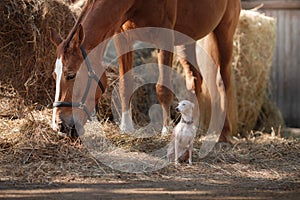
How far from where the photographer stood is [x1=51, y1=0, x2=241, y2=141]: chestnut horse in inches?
157

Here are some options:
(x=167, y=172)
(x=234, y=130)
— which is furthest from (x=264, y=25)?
(x=167, y=172)

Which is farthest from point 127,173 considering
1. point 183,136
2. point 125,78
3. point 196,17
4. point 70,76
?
point 196,17

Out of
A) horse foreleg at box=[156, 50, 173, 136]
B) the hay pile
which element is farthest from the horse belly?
the hay pile

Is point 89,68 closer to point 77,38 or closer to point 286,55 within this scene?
point 77,38

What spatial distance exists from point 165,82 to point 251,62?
2904 millimetres

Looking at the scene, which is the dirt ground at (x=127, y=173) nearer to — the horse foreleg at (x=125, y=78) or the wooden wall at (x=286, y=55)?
the horse foreleg at (x=125, y=78)

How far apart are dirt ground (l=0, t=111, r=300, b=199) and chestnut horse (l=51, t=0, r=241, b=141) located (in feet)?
0.98

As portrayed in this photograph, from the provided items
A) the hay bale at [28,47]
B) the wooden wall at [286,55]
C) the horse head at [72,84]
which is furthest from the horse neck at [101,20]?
the wooden wall at [286,55]

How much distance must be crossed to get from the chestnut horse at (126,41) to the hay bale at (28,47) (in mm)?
1266

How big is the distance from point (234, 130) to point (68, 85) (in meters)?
3.79

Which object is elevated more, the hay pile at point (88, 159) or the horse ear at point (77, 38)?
the horse ear at point (77, 38)

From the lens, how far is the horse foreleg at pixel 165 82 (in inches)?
197

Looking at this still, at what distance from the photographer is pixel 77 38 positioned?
3984 millimetres

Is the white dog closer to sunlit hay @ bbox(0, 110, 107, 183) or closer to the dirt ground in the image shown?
the dirt ground
